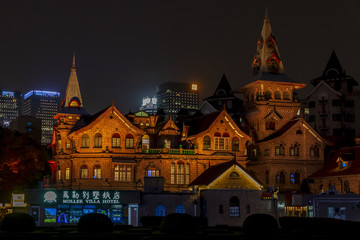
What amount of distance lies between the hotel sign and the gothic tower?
1197 inches

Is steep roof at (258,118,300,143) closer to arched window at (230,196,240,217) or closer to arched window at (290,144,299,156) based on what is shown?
arched window at (290,144,299,156)

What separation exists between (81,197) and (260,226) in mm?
28629

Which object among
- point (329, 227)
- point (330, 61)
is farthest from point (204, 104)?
point (329, 227)

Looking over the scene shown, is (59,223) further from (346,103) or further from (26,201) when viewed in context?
(346,103)

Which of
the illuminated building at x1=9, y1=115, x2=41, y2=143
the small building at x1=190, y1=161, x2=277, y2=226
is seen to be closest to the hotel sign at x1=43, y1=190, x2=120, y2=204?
the small building at x1=190, y1=161, x2=277, y2=226

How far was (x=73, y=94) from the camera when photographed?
76750mm

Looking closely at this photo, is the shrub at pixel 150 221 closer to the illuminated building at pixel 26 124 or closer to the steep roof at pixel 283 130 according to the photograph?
the steep roof at pixel 283 130

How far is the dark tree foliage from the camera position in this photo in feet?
243

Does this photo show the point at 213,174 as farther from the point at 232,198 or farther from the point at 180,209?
the point at 180,209

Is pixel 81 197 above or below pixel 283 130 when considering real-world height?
below

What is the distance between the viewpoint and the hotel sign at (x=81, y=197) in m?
57.3

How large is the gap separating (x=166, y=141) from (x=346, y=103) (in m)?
42.6

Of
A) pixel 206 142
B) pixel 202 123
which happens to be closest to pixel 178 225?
pixel 206 142

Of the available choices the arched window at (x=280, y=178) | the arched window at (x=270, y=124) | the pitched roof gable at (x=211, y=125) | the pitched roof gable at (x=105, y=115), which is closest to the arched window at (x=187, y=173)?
the pitched roof gable at (x=211, y=125)
